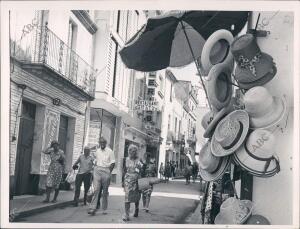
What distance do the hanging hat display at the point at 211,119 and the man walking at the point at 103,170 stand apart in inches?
38.4

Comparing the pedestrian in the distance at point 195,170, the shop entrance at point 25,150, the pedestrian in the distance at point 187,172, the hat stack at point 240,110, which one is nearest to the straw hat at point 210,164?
the hat stack at point 240,110

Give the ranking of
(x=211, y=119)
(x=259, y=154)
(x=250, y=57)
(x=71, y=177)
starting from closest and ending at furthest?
(x=259, y=154)
(x=250, y=57)
(x=211, y=119)
(x=71, y=177)

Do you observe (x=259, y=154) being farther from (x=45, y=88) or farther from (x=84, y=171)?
(x=45, y=88)

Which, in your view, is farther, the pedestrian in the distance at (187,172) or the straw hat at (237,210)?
the pedestrian in the distance at (187,172)

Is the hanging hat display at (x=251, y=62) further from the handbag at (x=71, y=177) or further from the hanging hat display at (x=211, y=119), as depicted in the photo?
the handbag at (x=71, y=177)

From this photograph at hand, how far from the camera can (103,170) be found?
3730 mm

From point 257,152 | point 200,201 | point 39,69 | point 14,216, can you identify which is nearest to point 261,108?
point 257,152

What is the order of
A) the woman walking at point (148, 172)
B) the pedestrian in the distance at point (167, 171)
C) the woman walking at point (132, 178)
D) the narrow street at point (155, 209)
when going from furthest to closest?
the pedestrian in the distance at point (167, 171)
the woman walking at point (148, 172)
the woman walking at point (132, 178)
the narrow street at point (155, 209)

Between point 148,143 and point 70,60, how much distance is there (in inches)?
46.7

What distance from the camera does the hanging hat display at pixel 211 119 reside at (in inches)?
129

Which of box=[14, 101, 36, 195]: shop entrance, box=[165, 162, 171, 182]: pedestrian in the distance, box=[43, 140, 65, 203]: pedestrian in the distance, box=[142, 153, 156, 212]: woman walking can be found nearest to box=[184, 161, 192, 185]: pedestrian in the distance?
box=[165, 162, 171, 182]: pedestrian in the distance

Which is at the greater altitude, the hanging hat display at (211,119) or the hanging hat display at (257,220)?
the hanging hat display at (211,119)

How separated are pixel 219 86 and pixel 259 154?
0.67 meters

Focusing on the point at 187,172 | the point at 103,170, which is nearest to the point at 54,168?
the point at 103,170
